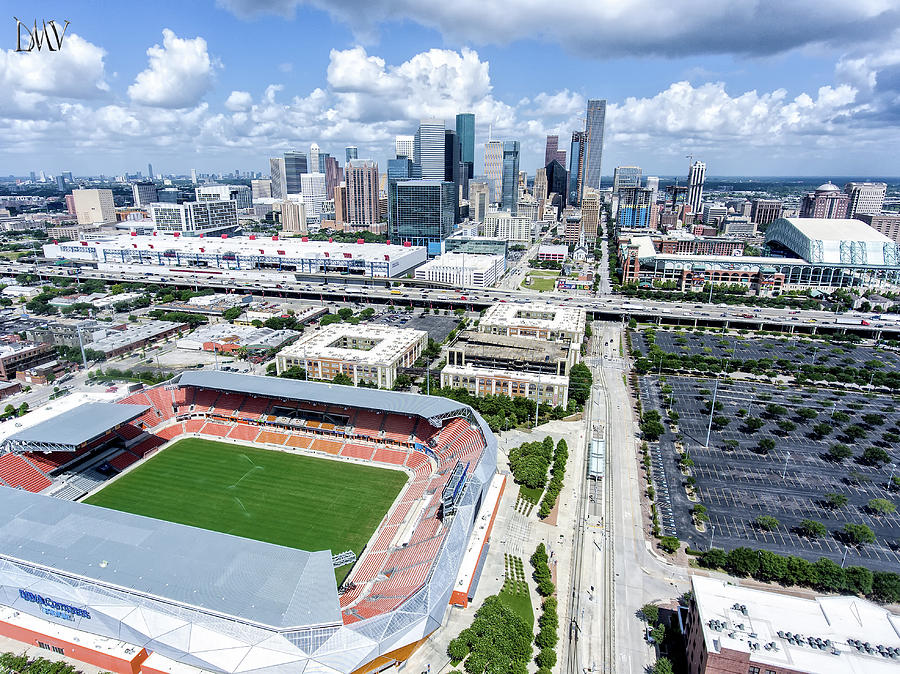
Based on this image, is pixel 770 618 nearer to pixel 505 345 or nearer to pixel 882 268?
pixel 505 345

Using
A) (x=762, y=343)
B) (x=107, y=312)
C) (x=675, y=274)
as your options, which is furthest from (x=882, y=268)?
(x=107, y=312)

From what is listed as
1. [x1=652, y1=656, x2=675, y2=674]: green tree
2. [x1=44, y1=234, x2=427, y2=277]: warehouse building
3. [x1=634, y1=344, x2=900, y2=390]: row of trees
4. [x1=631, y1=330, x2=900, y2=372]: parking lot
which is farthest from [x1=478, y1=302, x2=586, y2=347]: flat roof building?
[x1=652, y1=656, x2=675, y2=674]: green tree

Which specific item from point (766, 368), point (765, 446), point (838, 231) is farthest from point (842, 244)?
point (765, 446)

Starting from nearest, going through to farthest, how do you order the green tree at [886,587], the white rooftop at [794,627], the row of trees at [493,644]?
1. the white rooftop at [794,627]
2. the row of trees at [493,644]
3. the green tree at [886,587]

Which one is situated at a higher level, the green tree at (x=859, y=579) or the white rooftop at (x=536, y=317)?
the white rooftop at (x=536, y=317)

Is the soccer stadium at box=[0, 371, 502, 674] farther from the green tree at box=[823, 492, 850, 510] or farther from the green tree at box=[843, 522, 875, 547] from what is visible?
the green tree at box=[823, 492, 850, 510]

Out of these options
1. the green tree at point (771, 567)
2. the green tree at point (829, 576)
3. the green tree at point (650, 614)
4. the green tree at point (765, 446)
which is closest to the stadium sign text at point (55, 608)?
the green tree at point (650, 614)

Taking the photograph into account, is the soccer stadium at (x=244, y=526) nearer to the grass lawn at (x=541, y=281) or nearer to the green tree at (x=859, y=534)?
the green tree at (x=859, y=534)
